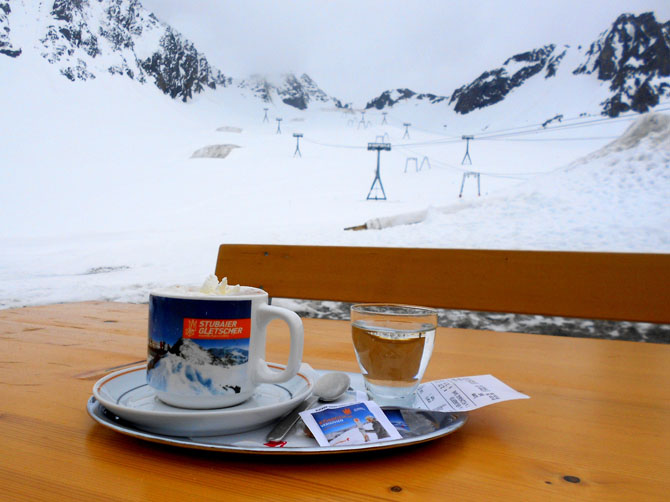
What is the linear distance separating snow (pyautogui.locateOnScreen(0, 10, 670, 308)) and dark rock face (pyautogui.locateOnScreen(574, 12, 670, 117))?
67mm

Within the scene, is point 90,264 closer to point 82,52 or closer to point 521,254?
point 82,52

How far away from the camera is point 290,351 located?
1.09 ft

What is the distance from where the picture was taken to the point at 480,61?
2219 mm

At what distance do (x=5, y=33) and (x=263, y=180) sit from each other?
1.25m

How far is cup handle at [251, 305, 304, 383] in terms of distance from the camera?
1.08 feet

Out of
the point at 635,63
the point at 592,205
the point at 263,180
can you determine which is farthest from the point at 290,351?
the point at 263,180

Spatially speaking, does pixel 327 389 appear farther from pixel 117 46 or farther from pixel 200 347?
pixel 117 46

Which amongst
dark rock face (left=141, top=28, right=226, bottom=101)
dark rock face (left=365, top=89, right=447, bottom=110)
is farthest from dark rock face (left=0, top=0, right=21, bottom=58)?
dark rock face (left=365, top=89, right=447, bottom=110)

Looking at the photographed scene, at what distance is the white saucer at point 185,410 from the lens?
0.91 ft

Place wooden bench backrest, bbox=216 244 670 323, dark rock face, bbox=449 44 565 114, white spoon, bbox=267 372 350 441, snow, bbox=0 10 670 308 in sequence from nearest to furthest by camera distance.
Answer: white spoon, bbox=267 372 350 441 → wooden bench backrest, bbox=216 244 670 323 → snow, bbox=0 10 670 308 → dark rock face, bbox=449 44 565 114

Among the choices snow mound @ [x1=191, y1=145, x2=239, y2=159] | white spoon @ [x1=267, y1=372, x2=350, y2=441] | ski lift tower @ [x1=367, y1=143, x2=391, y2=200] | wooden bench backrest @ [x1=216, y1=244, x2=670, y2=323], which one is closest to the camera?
white spoon @ [x1=267, y1=372, x2=350, y2=441]

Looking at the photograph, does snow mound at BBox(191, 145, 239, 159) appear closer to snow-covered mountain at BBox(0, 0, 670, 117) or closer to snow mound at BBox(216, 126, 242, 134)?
snow mound at BBox(216, 126, 242, 134)

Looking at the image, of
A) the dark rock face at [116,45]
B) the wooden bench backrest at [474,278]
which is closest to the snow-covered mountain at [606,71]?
the dark rock face at [116,45]

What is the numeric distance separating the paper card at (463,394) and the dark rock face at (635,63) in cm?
190
